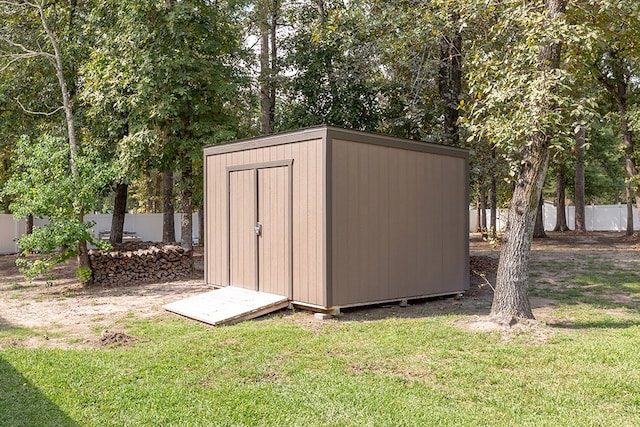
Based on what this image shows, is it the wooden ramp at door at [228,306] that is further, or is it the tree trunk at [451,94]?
the tree trunk at [451,94]

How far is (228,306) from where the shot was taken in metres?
6.18

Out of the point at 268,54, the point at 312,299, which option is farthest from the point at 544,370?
the point at 268,54

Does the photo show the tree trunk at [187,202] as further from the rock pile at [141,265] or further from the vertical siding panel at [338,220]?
the vertical siding panel at [338,220]

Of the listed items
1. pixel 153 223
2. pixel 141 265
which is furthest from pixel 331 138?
pixel 153 223

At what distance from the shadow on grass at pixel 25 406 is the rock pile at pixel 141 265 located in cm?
528

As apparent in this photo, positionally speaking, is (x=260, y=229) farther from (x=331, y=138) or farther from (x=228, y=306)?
(x=331, y=138)

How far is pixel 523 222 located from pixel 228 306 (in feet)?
11.6

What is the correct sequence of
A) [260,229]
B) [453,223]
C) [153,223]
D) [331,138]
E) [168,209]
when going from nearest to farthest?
[331,138] → [260,229] → [453,223] → [168,209] → [153,223]

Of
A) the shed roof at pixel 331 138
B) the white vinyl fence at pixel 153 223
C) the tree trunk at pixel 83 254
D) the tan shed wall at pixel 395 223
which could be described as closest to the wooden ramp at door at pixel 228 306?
the tan shed wall at pixel 395 223

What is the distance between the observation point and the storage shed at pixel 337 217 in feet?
19.7

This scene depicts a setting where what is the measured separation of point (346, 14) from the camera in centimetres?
821

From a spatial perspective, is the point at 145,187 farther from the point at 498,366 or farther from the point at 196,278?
the point at 498,366

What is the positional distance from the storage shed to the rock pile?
204 cm

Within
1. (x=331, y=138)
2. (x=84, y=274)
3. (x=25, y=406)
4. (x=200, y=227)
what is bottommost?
(x=25, y=406)
